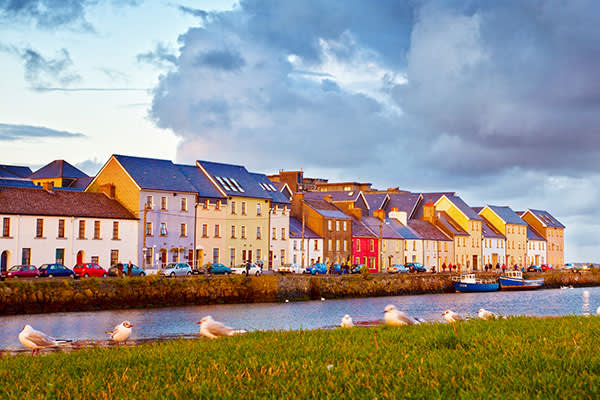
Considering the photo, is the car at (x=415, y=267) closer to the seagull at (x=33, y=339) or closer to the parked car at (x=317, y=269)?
the parked car at (x=317, y=269)

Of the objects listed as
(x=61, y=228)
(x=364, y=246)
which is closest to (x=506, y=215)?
(x=364, y=246)

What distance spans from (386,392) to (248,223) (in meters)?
79.8

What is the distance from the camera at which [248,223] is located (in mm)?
88375

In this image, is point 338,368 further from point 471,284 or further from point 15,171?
point 15,171

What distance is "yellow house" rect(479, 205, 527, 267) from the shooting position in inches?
5541

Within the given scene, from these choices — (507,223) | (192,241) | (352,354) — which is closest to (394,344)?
(352,354)

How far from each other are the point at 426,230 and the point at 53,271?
70.3 meters

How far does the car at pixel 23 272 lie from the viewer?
57291 mm

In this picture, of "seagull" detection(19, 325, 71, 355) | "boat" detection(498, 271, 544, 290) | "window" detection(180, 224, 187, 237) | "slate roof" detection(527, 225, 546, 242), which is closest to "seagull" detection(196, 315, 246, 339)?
"seagull" detection(19, 325, 71, 355)

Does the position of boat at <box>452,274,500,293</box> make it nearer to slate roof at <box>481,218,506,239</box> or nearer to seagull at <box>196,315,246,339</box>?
slate roof at <box>481,218,506,239</box>

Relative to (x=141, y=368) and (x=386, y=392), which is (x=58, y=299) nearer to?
(x=141, y=368)

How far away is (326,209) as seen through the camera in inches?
3979

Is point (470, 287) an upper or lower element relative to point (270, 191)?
lower

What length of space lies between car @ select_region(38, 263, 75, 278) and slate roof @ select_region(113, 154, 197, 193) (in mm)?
15997
